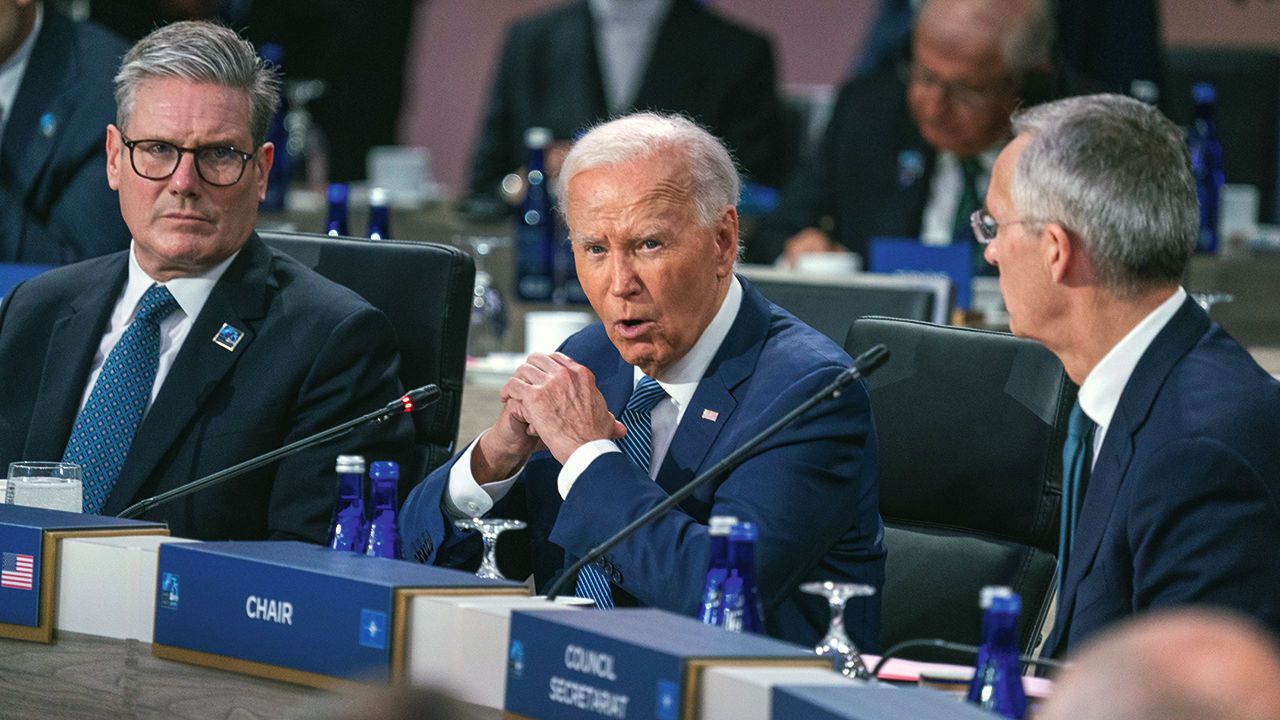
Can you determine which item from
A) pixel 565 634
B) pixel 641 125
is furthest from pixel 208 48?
pixel 565 634

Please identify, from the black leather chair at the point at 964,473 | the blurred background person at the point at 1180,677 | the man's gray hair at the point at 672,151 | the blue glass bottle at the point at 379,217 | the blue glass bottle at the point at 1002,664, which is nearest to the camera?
the blurred background person at the point at 1180,677

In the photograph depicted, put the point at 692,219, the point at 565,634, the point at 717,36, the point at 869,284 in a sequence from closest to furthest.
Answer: the point at 565,634
the point at 692,219
the point at 869,284
the point at 717,36

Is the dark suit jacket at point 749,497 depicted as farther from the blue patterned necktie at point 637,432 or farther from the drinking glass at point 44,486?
the drinking glass at point 44,486

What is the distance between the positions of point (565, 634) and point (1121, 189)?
0.88 metres

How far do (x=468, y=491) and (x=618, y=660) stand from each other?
3.02 ft

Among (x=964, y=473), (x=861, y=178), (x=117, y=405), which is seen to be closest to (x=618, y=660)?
(x=964, y=473)

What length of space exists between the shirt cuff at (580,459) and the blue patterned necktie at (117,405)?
0.80 meters

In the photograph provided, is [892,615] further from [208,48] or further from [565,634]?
[208,48]

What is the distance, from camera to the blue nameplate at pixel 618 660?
145cm

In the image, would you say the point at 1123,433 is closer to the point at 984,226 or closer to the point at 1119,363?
the point at 1119,363

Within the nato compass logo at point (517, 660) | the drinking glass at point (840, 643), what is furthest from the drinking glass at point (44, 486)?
the drinking glass at point (840, 643)

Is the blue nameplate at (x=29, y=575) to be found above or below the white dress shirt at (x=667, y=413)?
below

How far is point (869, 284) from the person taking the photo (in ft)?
10.3

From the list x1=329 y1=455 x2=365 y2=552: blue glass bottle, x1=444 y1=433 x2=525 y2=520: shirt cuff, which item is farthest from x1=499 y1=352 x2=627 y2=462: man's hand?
x1=329 y1=455 x2=365 y2=552: blue glass bottle
